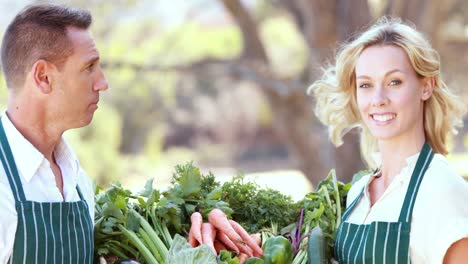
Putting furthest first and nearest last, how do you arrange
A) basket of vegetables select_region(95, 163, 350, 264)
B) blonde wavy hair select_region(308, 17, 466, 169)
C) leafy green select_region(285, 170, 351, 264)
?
leafy green select_region(285, 170, 351, 264) → blonde wavy hair select_region(308, 17, 466, 169) → basket of vegetables select_region(95, 163, 350, 264)

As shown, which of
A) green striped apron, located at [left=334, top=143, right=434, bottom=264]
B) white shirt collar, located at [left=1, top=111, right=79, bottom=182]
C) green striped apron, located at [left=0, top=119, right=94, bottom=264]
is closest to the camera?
green striped apron, located at [left=0, top=119, right=94, bottom=264]

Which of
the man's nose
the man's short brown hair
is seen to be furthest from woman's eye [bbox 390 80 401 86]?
the man's short brown hair

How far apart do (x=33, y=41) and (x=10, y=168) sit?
0.44 meters

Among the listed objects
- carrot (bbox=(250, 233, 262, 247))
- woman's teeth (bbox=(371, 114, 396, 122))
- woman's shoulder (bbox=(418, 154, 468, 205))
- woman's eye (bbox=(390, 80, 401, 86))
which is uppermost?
woman's eye (bbox=(390, 80, 401, 86))

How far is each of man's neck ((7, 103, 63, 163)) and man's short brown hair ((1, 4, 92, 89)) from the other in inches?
3.5

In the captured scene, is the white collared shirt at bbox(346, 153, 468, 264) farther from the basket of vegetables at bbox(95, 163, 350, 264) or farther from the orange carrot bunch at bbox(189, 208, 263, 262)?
the orange carrot bunch at bbox(189, 208, 263, 262)

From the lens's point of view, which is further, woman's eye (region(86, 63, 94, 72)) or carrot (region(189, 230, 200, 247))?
carrot (region(189, 230, 200, 247))

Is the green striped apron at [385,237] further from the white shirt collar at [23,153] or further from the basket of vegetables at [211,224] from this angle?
the white shirt collar at [23,153]

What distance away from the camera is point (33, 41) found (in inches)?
106

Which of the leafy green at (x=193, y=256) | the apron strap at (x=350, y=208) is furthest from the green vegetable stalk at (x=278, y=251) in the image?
the apron strap at (x=350, y=208)

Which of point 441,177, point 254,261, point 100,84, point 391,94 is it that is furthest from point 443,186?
point 100,84

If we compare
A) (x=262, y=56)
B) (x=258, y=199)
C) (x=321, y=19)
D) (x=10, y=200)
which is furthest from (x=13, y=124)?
(x=262, y=56)

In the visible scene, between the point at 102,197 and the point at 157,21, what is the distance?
9.91 meters

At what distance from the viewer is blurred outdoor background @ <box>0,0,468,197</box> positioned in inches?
316
